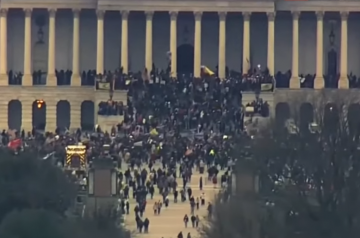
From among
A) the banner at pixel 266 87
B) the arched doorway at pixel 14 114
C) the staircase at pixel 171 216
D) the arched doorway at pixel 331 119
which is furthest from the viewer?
the arched doorway at pixel 14 114

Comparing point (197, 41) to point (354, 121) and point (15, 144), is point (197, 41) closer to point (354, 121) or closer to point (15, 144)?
point (15, 144)

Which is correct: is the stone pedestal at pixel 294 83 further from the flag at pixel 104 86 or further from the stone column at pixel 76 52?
the stone column at pixel 76 52

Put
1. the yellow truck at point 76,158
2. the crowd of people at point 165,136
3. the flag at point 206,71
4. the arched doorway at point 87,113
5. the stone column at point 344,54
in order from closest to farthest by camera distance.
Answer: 1. the crowd of people at point 165,136
2. the yellow truck at point 76,158
3. the flag at point 206,71
4. the arched doorway at point 87,113
5. the stone column at point 344,54

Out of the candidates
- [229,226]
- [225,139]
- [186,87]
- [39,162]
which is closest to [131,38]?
[186,87]

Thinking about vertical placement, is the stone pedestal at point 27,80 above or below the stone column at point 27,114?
above

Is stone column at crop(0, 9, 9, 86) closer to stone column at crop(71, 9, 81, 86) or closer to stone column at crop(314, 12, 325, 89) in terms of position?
stone column at crop(71, 9, 81, 86)

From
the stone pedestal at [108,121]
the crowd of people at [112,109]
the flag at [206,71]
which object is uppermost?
the flag at [206,71]

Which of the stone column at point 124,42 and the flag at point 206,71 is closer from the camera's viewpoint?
the flag at point 206,71

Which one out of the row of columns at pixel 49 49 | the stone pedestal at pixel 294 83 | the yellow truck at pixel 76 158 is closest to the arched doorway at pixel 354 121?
the yellow truck at pixel 76 158
